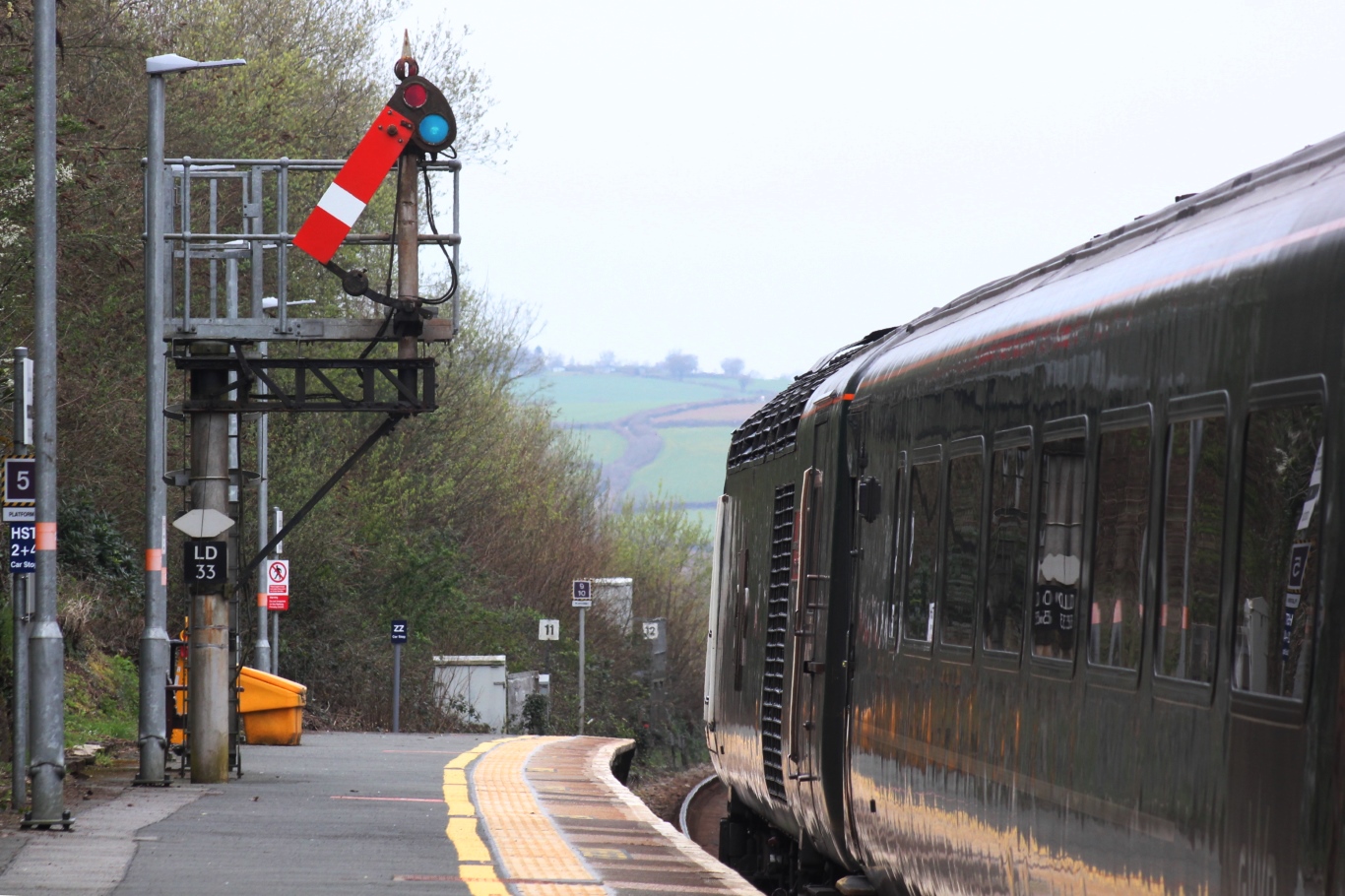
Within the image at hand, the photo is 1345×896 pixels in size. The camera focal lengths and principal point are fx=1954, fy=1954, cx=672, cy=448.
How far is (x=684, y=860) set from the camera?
461 inches

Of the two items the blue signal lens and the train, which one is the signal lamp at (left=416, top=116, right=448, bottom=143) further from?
the train

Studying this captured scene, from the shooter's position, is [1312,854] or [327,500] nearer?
[1312,854]

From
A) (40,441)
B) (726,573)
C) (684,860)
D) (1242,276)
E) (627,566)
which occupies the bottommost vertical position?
(627,566)

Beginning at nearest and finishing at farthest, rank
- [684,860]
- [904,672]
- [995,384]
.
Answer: [995,384] → [904,672] → [684,860]

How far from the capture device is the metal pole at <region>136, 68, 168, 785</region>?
16141 millimetres

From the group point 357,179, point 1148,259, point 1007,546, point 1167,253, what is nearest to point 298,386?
point 357,179

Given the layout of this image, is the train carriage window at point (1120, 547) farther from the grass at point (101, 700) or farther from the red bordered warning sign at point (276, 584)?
the red bordered warning sign at point (276, 584)

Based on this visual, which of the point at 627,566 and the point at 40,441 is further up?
the point at 40,441

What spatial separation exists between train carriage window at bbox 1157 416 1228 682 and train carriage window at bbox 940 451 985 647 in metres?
2.12

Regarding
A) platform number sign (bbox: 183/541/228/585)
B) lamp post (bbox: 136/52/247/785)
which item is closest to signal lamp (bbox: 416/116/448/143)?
lamp post (bbox: 136/52/247/785)

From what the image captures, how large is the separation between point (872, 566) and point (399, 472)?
110 feet

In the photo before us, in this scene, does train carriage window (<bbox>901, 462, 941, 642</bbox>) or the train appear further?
train carriage window (<bbox>901, 462, 941, 642</bbox>)

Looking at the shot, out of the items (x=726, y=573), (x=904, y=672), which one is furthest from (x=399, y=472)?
(x=904, y=672)

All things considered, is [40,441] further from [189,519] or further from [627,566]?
[627,566]
